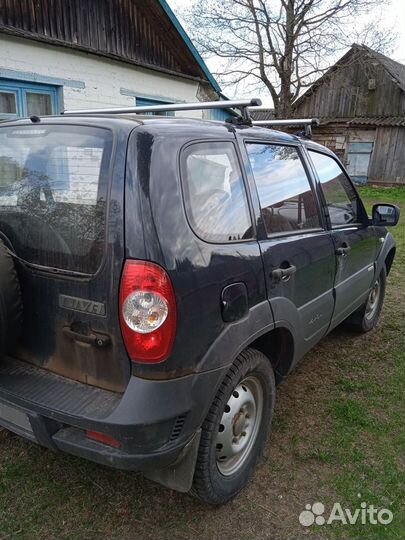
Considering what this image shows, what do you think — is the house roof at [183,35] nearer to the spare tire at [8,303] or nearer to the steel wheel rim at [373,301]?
the steel wheel rim at [373,301]

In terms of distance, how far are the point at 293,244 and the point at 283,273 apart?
0.81ft

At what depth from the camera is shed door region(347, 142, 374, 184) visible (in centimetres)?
2191

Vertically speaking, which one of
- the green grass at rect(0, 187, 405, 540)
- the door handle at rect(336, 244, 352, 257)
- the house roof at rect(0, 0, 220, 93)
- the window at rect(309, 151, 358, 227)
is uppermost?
the house roof at rect(0, 0, 220, 93)

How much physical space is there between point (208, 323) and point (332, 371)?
2.20m

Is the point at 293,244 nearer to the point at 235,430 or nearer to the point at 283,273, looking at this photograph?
the point at 283,273

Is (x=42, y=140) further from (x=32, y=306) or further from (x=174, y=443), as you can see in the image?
(x=174, y=443)

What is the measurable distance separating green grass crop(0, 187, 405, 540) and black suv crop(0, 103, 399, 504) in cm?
18

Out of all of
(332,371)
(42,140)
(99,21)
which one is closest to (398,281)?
(332,371)

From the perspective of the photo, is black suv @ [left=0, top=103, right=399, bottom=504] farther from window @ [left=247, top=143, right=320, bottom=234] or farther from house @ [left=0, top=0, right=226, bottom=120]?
house @ [left=0, top=0, right=226, bottom=120]

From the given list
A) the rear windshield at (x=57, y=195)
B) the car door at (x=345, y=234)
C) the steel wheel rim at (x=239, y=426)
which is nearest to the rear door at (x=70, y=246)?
the rear windshield at (x=57, y=195)

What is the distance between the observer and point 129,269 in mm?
1687

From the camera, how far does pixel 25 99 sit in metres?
6.61
